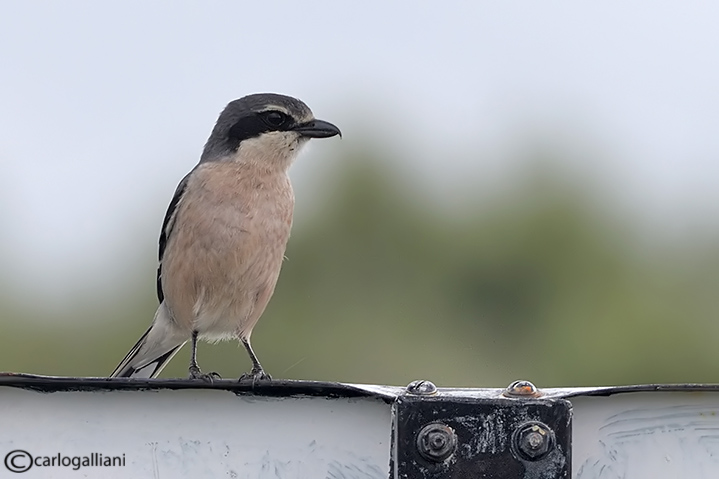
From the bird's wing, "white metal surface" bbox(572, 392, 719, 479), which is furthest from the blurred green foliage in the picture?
"white metal surface" bbox(572, 392, 719, 479)

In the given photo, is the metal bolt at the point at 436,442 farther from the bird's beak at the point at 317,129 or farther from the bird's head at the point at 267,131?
the bird's beak at the point at 317,129

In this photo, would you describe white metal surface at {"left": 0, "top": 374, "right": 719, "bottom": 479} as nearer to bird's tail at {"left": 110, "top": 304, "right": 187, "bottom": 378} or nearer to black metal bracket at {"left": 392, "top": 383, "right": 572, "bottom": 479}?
black metal bracket at {"left": 392, "top": 383, "right": 572, "bottom": 479}

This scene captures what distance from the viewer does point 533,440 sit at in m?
2.08

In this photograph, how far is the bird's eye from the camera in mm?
5172

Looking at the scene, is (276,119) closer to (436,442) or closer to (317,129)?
(317,129)

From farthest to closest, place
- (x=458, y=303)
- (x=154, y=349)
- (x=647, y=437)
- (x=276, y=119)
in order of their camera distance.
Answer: (x=458, y=303)
(x=276, y=119)
(x=154, y=349)
(x=647, y=437)

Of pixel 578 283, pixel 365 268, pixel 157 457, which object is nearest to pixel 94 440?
pixel 157 457

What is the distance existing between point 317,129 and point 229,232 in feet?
2.32

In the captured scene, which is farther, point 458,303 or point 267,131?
point 458,303

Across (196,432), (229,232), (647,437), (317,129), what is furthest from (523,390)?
(317,129)

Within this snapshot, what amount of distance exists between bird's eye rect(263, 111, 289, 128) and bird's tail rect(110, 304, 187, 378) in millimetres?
956

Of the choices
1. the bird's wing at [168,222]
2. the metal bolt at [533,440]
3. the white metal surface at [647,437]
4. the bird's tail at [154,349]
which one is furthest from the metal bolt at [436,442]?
the bird's wing at [168,222]

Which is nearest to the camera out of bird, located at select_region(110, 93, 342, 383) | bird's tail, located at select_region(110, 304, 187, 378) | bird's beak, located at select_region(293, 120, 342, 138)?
Result: bird, located at select_region(110, 93, 342, 383)

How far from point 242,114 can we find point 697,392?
3.45 meters
